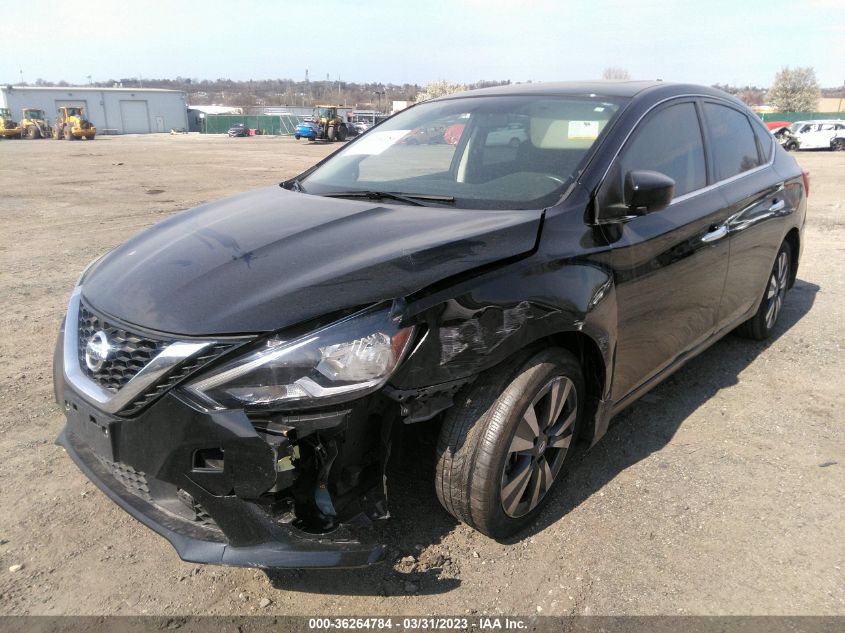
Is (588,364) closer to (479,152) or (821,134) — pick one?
(479,152)

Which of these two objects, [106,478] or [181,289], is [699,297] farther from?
[106,478]

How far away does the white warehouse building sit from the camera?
76.2m

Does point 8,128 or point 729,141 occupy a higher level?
point 8,128

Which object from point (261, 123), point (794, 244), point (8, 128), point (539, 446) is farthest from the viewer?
point (261, 123)

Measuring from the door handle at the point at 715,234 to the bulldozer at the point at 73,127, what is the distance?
174 feet

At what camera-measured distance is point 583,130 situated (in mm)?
2977

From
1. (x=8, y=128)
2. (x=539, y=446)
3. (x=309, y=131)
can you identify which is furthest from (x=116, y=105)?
(x=539, y=446)

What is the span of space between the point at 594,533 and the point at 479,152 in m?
1.92

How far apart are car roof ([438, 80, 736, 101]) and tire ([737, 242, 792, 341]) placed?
1.45 meters

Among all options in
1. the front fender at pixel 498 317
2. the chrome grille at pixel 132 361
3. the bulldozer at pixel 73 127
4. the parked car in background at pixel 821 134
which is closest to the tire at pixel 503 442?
the front fender at pixel 498 317

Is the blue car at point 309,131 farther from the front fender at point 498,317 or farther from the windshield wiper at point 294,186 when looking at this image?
the front fender at point 498,317

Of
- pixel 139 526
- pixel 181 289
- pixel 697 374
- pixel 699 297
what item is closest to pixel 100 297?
pixel 181 289

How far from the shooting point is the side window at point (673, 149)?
298 cm

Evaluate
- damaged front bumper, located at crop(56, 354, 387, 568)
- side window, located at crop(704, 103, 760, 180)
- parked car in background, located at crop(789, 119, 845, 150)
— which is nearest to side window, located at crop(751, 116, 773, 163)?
side window, located at crop(704, 103, 760, 180)
